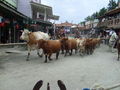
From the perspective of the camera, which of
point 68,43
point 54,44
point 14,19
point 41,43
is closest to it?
point 41,43

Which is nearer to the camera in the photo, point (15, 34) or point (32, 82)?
point (32, 82)

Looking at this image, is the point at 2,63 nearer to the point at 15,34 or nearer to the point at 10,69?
the point at 10,69

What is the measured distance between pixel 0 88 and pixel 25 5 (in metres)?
23.2

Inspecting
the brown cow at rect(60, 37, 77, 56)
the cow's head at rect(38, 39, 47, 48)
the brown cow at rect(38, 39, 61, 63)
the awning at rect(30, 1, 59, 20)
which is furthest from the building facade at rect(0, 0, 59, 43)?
the brown cow at rect(60, 37, 77, 56)

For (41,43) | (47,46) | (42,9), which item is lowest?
(47,46)

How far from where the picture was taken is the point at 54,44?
13.6 meters

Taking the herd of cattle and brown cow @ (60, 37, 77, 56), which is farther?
brown cow @ (60, 37, 77, 56)

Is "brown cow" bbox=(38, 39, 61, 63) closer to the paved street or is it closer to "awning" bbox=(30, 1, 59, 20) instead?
the paved street

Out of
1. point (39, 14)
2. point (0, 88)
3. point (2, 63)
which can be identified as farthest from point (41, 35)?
point (39, 14)

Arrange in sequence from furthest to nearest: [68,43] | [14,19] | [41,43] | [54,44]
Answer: [14,19]
[68,43]
[54,44]
[41,43]

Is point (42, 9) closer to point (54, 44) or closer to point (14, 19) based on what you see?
point (14, 19)

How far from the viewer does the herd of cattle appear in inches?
516

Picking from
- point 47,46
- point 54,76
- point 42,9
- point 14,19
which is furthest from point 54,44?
point 42,9

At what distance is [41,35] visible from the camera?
49.4 ft
